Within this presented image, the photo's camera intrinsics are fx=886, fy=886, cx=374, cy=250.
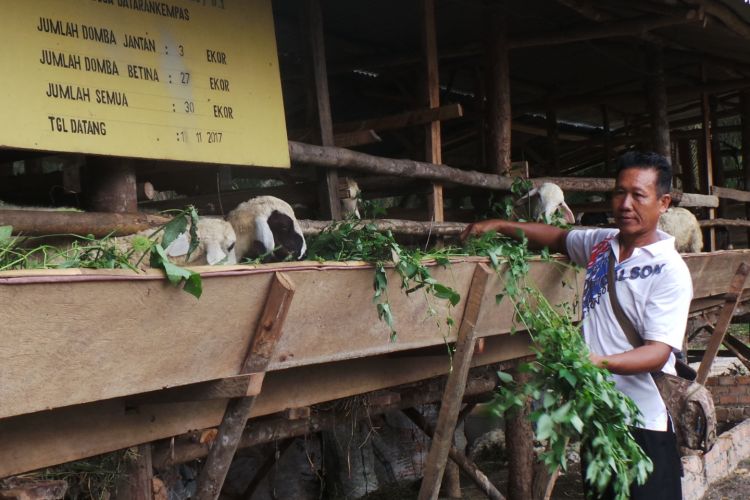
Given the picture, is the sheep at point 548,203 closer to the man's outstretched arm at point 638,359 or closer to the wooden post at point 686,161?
the man's outstretched arm at point 638,359

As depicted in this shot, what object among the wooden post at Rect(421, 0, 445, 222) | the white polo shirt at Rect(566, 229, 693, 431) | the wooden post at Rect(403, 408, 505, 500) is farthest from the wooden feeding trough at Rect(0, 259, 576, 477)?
the wooden post at Rect(403, 408, 505, 500)

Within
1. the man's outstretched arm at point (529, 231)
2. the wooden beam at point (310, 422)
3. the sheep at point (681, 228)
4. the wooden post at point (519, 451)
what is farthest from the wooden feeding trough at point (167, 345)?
the sheep at point (681, 228)

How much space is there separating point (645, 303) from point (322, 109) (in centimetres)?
226

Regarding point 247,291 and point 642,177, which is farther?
point 642,177

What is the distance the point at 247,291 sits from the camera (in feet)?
8.39

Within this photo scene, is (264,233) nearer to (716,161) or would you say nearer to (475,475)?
(475,475)

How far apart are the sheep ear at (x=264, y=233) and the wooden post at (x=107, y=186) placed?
1.70 ft

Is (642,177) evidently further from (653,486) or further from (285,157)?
(285,157)

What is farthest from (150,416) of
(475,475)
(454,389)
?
(475,475)

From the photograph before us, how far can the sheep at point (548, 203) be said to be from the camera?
531 centimetres

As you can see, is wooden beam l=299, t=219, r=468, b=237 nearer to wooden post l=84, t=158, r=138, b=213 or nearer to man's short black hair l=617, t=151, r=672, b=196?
wooden post l=84, t=158, r=138, b=213

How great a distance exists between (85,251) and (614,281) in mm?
2008

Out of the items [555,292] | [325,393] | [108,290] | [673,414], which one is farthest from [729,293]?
[108,290]

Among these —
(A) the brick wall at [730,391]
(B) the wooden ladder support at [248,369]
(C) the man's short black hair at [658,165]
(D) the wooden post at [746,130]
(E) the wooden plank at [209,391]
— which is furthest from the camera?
(D) the wooden post at [746,130]
